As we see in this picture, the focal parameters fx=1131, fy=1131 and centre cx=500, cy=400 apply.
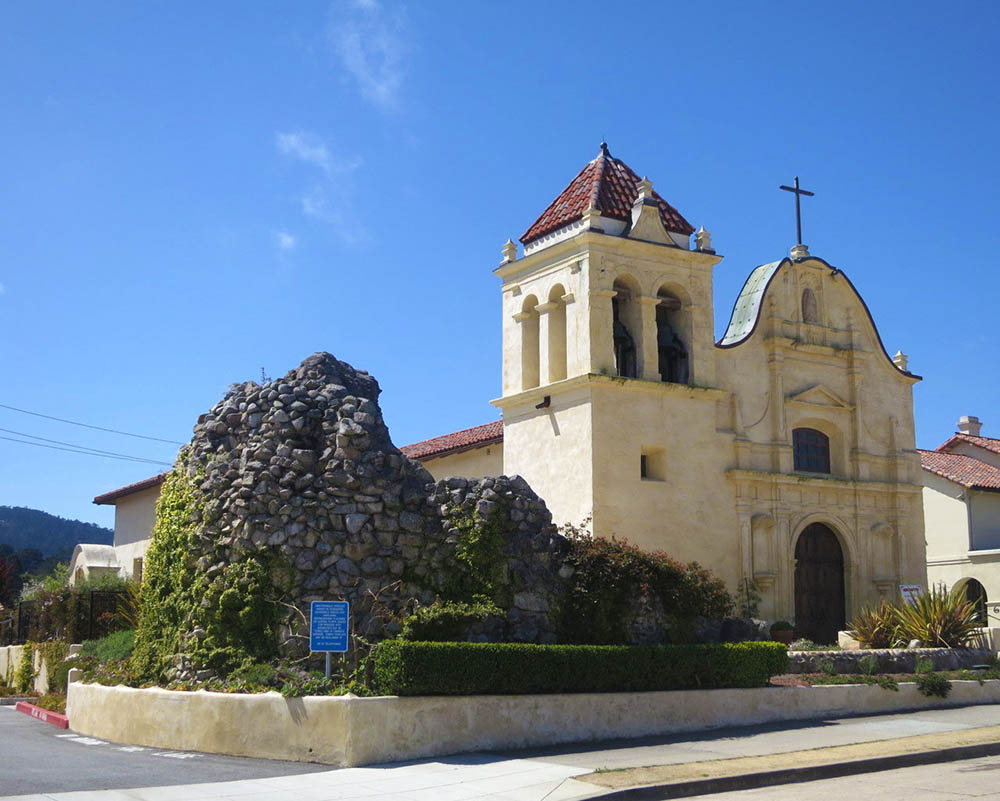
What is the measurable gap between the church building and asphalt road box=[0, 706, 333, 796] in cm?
1097

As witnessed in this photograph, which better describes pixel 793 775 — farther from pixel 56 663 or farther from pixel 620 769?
pixel 56 663

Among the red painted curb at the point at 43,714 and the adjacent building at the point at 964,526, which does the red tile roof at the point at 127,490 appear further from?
the adjacent building at the point at 964,526

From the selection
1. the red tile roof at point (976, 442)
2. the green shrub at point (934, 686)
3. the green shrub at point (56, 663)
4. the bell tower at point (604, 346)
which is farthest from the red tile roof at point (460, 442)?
the red tile roof at point (976, 442)

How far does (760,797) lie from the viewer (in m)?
12.5

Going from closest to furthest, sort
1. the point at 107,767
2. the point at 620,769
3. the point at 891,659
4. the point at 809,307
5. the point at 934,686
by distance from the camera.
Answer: the point at 620,769, the point at 107,767, the point at 934,686, the point at 891,659, the point at 809,307

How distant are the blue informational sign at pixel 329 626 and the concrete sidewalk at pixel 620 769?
1853 millimetres

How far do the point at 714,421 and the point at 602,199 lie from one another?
5786 mm

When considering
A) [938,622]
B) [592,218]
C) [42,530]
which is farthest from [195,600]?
[42,530]

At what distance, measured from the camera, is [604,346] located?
25062 millimetres

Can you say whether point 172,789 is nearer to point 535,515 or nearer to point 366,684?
point 366,684

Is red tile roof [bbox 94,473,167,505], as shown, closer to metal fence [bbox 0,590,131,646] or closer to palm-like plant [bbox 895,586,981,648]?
metal fence [bbox 0,590,131,646]

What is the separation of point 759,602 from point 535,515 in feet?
32.3

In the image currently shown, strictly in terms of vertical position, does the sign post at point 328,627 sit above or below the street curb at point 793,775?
above

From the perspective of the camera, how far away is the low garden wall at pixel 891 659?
843 inches
